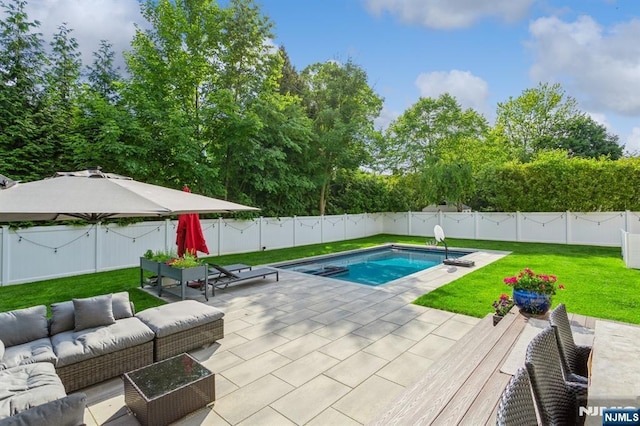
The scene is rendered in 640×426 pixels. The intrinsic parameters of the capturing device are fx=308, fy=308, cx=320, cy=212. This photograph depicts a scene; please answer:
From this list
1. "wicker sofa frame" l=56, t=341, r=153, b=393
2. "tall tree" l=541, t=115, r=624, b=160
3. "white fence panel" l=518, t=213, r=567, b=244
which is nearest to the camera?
"wicker sofa frame" l=56, t=341, r=153, b=393

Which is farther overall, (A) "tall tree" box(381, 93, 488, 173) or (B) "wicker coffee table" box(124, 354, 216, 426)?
(A) "tall tree" box(381, 93, 488, 173)

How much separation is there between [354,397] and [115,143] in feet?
33.4

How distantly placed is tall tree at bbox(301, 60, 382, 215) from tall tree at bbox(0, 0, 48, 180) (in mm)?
10649

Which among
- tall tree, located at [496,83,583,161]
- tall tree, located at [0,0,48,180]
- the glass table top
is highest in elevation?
tall tree, located at [496,83,583,161]

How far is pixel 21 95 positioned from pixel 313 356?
1182 centimetres

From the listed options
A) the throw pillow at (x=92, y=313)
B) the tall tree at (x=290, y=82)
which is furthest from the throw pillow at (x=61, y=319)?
the tall tree at (x=290, y=82)

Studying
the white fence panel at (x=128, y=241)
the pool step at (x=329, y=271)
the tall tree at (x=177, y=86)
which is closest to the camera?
the white fence panel at (x=128, y=241)

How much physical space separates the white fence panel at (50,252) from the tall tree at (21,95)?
1.98 meters

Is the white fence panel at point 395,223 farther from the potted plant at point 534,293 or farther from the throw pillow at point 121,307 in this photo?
the throw pillow at point 121,307

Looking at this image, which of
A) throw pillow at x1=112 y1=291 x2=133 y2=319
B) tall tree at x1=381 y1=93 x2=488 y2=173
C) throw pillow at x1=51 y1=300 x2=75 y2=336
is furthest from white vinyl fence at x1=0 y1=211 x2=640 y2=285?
throw pillow at x1=112 y1=291 x2=133 y2=319

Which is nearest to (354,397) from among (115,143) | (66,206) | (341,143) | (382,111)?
(66,206)

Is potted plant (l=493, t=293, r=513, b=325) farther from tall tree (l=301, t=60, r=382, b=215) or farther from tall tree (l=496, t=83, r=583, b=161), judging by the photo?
tall tree (l=496, t=83, r=583, b=161)

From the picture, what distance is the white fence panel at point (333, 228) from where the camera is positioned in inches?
632

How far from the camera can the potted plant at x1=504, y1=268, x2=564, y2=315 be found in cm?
373
